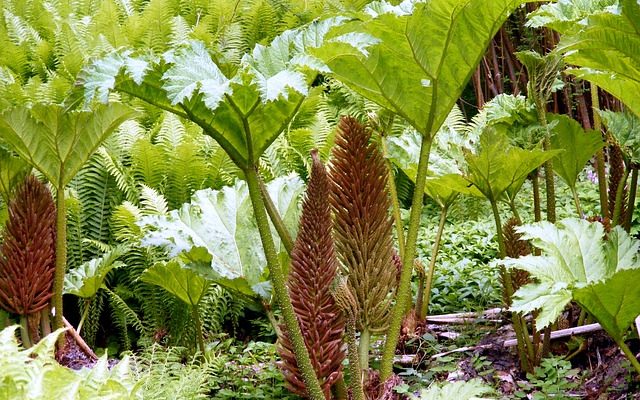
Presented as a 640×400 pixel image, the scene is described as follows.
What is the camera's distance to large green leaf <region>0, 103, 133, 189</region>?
2748 mm

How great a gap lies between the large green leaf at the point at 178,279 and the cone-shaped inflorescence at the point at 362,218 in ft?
2.49

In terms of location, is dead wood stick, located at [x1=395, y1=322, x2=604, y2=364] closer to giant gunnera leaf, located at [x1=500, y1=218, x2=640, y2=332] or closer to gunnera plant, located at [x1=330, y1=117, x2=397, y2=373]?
giant gunnera leaf, located at [x1=500, y1=218, x2=640, y2=332]

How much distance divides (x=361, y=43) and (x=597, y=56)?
2.85 ft

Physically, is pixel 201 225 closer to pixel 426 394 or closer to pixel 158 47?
pixel 426 394

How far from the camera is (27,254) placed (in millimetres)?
2871

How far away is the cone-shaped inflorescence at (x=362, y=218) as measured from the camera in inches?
89.8

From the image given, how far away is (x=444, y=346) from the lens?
10.5 ft

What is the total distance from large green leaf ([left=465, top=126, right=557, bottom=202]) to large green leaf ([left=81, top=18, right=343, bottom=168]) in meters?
0.75

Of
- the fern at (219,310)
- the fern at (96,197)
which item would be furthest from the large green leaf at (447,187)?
the fern at (96,197)

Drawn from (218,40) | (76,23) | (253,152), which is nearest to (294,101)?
(253,152)

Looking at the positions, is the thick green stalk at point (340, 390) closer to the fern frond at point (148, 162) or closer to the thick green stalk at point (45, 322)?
the thick green stalk at point (45, 322)

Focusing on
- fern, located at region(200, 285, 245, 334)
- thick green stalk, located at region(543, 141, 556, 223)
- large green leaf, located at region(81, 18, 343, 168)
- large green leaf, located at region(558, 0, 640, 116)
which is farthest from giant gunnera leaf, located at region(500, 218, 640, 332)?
fern, located at region(200, 285, 245, 334)

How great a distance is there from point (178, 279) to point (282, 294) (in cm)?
96

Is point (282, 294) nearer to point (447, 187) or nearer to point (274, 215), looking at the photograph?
point (274, 215)
